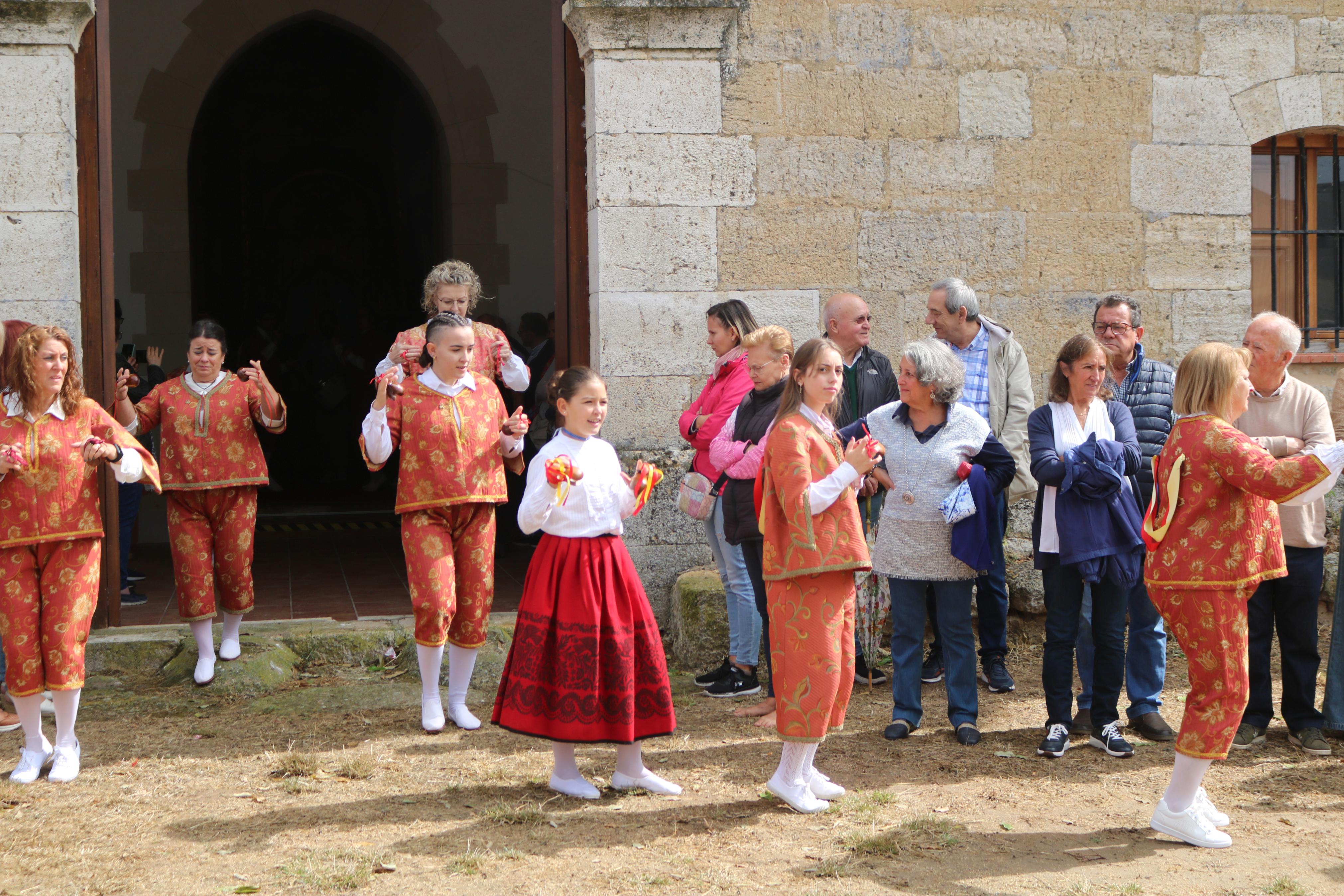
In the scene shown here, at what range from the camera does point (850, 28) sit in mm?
6234

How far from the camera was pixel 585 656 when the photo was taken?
386 centimetres

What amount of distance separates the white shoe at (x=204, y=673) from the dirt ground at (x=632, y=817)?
26 centimetres

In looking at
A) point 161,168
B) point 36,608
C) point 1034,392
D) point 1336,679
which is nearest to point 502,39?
point 161,168

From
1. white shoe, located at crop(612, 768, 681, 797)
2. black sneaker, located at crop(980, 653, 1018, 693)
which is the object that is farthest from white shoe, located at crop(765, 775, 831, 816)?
black sneaker, located at crop(980, 653, 1018, 693)

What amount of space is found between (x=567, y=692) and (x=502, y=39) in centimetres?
763

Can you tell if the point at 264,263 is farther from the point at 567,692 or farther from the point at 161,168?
the point at 567,692

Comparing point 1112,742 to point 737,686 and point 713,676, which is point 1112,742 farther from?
point 713,676

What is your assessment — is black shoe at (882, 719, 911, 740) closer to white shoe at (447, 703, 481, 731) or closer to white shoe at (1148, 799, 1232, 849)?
white shoe at (1148, 799, 1232, 849)

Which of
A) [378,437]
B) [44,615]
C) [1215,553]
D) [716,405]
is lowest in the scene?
[44,615]

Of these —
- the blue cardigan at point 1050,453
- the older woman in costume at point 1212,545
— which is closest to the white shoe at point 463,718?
the blue cardigan at point 1050,453

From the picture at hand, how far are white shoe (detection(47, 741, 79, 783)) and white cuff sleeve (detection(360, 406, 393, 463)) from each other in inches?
58.7

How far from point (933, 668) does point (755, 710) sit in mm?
1009

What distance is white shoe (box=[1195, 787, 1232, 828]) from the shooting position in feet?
12.0

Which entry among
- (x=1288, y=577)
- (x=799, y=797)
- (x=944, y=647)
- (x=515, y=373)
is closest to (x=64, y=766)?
(x=515, y=373)
